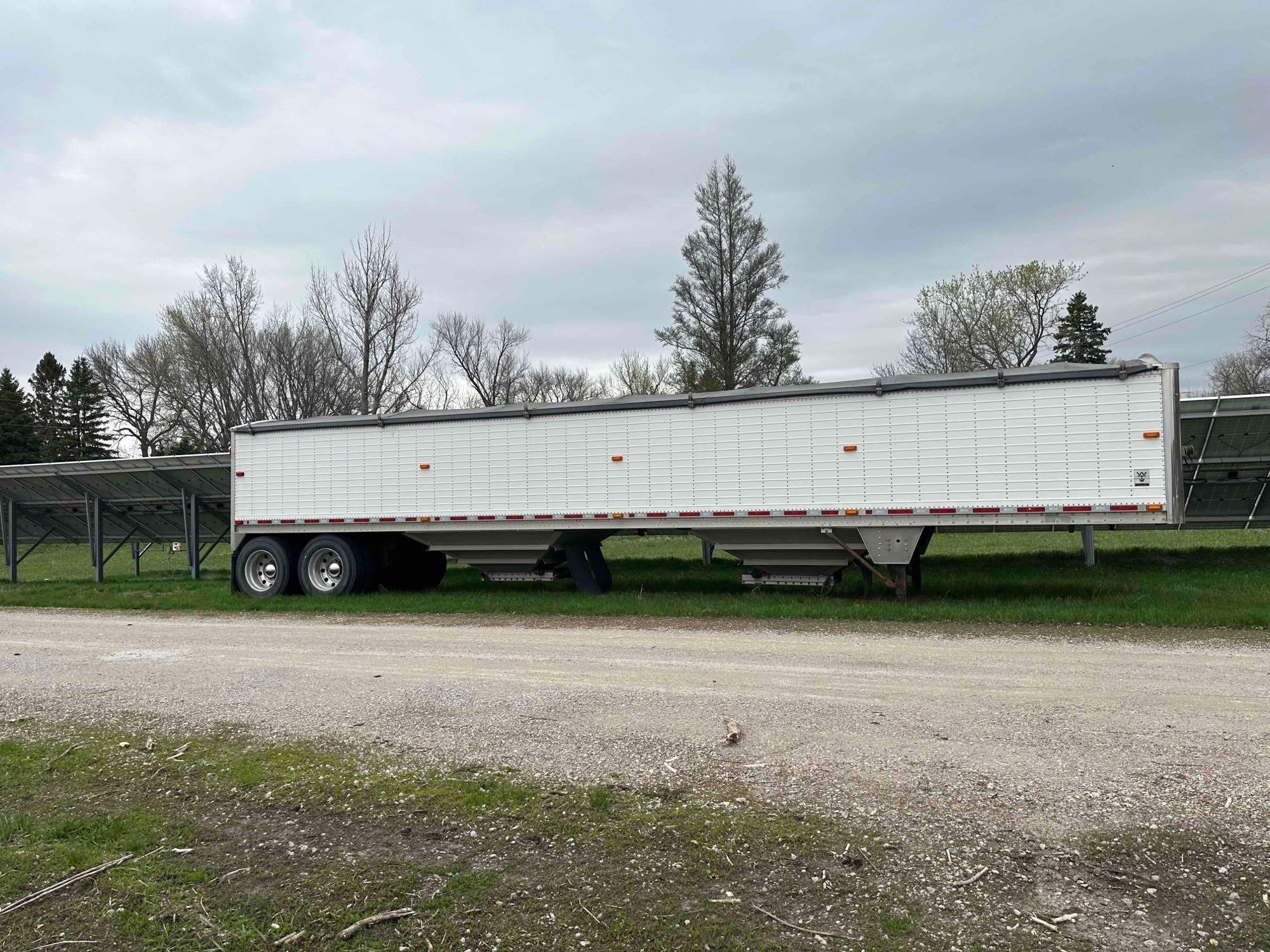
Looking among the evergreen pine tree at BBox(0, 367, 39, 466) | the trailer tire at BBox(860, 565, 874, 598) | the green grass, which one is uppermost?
the evergreen pine tree at BBox(0, 367, 39, 466)

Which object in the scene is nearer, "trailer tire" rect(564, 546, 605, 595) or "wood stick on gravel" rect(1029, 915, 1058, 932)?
"wood stick on gravel" rect(1029, 915, 1058, 932)

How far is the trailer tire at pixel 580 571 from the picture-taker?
15930 millimetres

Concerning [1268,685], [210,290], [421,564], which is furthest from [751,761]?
[210,290]

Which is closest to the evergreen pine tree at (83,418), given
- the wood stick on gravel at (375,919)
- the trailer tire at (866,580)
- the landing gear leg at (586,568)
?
the landing gear leg at (586,568)

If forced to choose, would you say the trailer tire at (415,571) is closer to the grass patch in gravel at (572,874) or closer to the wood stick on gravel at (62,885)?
the grass patch in gravel at (572,874)

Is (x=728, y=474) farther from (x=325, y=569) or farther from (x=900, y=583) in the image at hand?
(x=325, y=569)

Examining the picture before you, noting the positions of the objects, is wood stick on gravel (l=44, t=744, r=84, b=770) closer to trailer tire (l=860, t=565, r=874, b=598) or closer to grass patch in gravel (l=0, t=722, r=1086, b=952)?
grass patch in gravel (l=0, t=722, r=1086, b=952)

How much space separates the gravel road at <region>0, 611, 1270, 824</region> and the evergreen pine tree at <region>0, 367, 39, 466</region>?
50.7 meters

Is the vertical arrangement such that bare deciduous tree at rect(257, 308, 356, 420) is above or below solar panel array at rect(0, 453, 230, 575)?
above

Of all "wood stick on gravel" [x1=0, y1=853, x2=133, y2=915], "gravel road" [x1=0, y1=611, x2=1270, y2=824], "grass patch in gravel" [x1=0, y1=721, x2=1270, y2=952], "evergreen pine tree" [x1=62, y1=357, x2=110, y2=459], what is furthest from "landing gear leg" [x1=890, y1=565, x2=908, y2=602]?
"evergreen pine tree" [x1=62, y1=357, x2=110, y2=459]

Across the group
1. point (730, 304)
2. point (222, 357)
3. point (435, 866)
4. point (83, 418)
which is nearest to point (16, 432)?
point (83, 418)

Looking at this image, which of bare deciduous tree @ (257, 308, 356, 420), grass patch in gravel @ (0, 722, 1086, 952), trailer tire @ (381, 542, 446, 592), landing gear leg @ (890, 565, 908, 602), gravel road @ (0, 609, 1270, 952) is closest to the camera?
grass patch in gravel @ (0, 722, 1086, 952)

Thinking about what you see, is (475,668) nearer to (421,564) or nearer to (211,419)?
(421,564)

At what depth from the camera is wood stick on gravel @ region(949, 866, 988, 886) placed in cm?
389
